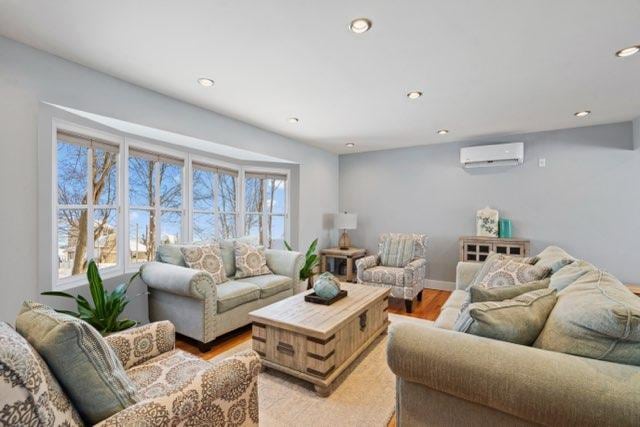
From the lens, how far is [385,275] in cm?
369

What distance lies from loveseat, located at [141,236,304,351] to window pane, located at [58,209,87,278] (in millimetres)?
512

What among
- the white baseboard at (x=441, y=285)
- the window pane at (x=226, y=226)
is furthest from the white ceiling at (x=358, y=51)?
the white baseboard at (x=441, y=285)

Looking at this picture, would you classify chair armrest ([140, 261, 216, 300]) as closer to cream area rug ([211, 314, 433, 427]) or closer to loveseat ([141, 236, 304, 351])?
loveseat ([141, 236, 304, 351])

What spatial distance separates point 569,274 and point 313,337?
5.01 ft

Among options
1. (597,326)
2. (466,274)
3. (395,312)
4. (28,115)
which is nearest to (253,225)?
(395,312)

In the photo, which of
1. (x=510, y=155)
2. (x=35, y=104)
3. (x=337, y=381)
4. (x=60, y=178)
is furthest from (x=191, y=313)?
(x=510, y=155)

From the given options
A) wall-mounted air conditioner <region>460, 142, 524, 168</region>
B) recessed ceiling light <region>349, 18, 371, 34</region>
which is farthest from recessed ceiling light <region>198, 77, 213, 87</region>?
wall-mounted air conditioner <region>460, 142, 524, 168</region>

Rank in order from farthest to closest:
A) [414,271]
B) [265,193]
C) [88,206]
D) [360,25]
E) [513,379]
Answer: [265,193]
[414,271]
[88,206]
[360,25]
[513,379]

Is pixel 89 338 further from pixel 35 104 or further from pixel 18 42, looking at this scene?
pixel 18 42

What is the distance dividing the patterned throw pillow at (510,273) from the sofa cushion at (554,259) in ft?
0.16

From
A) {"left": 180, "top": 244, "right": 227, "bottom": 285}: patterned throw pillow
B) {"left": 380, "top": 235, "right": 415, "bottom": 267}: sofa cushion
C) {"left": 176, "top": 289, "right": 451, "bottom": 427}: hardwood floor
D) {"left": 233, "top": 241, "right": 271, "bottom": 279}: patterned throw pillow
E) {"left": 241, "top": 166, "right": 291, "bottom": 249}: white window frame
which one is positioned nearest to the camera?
{"left": 176, "top": 289, "right": 451, "bottom": 427}: hardwood floor

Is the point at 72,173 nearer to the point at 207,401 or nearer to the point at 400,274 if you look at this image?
the point at 207,401

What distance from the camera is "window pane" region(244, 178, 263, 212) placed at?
4.50m

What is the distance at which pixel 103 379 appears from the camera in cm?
95
